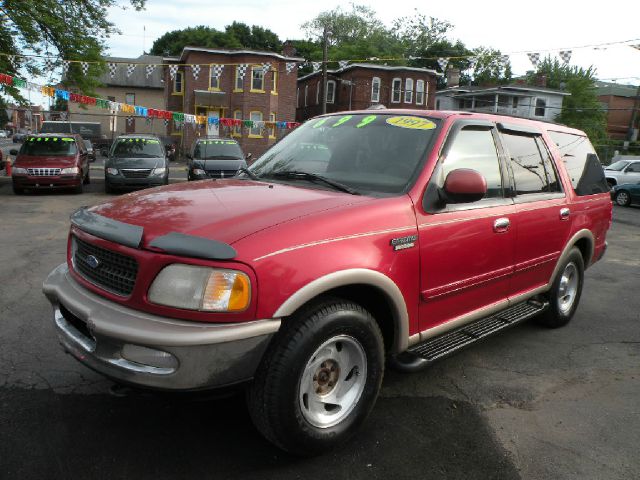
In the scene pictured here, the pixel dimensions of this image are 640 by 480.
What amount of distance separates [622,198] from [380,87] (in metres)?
25.8

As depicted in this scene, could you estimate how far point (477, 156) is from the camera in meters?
3.65

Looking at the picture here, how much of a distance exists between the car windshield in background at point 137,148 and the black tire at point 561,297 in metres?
13.6

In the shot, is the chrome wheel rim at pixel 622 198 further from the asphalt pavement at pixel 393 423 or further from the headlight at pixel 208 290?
the headlight at pixel 208 290

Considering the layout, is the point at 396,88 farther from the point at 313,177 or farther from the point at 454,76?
the point at 313,177

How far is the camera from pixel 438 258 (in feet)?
10.3

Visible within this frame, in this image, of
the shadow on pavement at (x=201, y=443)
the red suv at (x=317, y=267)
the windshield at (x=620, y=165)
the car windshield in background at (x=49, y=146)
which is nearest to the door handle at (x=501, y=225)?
the red suv at (x=317, y=267)

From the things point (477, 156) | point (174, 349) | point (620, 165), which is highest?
point (620, 165)

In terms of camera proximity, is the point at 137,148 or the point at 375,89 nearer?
the point at 137,148

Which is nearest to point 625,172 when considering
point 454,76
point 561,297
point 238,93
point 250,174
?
point 454,76

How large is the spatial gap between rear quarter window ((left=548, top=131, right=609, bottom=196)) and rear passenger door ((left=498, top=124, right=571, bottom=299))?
33 centimetres

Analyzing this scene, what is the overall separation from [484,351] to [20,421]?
337 centimetres

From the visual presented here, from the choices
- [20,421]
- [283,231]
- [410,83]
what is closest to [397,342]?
[283,231]

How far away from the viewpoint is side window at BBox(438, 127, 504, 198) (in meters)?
3.41

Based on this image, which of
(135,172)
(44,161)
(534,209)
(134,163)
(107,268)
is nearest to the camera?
(107,268)
